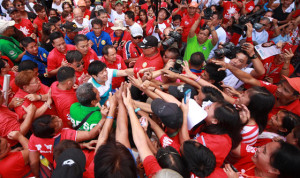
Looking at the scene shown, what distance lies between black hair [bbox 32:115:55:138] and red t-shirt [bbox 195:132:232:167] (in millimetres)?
1513

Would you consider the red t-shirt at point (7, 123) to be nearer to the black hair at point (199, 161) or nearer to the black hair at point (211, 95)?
the black hair at point (199, 161)

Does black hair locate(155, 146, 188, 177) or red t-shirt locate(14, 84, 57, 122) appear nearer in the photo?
black hair locate(155, 146, 188, 177)

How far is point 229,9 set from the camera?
5.99m

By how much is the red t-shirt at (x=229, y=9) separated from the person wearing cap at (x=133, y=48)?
12.5 feet

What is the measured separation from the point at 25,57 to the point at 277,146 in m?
4.05

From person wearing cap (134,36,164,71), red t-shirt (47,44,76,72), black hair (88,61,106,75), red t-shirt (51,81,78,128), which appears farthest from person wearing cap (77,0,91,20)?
red t-shirt (51,81,78,128)

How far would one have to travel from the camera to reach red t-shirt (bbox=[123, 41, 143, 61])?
405 centimetres

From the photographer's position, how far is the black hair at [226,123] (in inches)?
66.1

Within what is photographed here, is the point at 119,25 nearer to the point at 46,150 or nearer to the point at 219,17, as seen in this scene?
the point at 219,17

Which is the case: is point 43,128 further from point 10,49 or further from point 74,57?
point 10,49

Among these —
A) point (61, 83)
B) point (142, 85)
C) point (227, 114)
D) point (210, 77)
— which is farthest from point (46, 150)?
point (210, 77)

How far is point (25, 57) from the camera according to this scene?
3236 millimetres

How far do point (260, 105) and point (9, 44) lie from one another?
446 centimetres

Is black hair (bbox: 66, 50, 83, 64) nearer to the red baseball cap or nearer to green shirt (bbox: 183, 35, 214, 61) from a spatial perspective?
green shirt (bbox: 183, 35, 214, 61)
